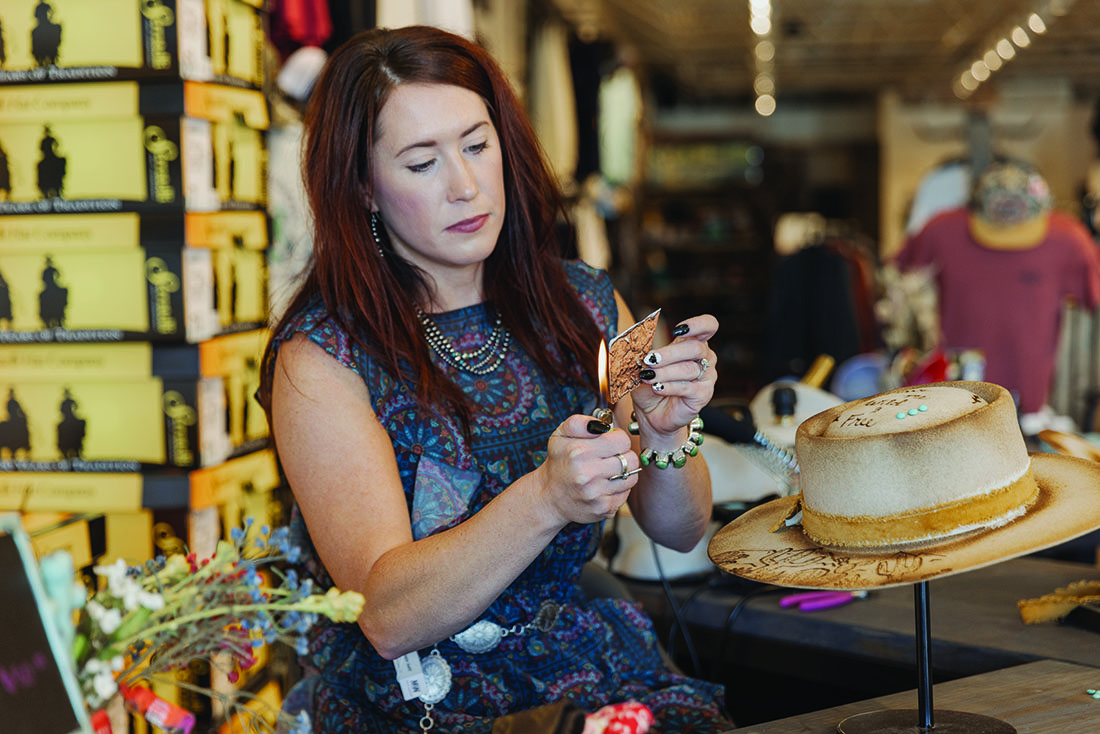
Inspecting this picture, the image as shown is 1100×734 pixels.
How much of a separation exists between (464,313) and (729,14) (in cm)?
846

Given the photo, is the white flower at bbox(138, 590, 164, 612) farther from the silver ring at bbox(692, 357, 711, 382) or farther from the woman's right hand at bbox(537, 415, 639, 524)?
the silver ring at bbox(692, 357, 711, 382)

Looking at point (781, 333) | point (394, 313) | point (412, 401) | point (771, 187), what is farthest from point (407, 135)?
point (771, 187)

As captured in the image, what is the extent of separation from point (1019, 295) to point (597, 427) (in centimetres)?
379

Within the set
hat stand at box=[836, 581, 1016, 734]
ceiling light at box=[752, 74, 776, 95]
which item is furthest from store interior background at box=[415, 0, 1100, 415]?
hat stand at box=[836, 581, 1016, 734]

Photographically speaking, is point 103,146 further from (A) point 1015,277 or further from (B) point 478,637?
(A) point 1015,277

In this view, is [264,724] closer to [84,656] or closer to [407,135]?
[84,656]

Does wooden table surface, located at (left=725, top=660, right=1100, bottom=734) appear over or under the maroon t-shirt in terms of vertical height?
under

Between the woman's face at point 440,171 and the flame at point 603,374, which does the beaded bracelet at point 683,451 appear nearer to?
the flame at point 603,374

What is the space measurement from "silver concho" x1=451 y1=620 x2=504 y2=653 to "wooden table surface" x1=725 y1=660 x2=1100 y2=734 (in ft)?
1.17

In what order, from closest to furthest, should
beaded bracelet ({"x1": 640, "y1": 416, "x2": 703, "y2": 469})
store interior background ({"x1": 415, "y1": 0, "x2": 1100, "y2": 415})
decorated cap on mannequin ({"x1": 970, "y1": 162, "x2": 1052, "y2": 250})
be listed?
beaded bracelet ({"x1": 640, "y1": 416, "x2": 703, "y2": 469}) < decorated cap on mannequin ({"x1": 970, "y1": 162, "x2": 1052, "y2": 250}) < store interior background ({"x1": 415, "y1": 0, "x2": 1100, "y2": 415})

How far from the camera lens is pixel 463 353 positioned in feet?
5.08

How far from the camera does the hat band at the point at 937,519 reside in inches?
42.1

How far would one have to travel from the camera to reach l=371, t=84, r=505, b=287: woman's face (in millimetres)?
1421

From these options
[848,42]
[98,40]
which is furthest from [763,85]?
[98,40]
